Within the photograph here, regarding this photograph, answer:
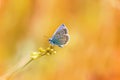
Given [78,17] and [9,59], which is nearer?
[9,59]

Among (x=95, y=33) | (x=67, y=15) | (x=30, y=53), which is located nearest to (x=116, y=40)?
(x=95, y=33)

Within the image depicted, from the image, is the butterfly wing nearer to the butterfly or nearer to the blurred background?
the butterfly

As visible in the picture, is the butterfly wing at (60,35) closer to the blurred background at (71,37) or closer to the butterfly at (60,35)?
the butterfly at (60,35)

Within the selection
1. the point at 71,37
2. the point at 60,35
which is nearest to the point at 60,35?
the point at 60,35

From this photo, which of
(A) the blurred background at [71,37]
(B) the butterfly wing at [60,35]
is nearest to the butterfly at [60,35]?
(B) the butterfly wing at [60,35]

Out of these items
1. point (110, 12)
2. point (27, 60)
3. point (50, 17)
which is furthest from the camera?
point (110, 12)

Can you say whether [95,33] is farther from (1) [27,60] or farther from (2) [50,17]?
(1) [27,60]

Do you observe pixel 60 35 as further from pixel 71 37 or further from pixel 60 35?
pixel 71 37

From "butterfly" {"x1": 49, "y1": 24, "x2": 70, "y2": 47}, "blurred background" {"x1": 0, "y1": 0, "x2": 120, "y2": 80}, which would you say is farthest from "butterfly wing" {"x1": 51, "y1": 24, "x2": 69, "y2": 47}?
"blurred background" {"x1": 0, "y1": 0, "x2": 120, "y2": 80}
